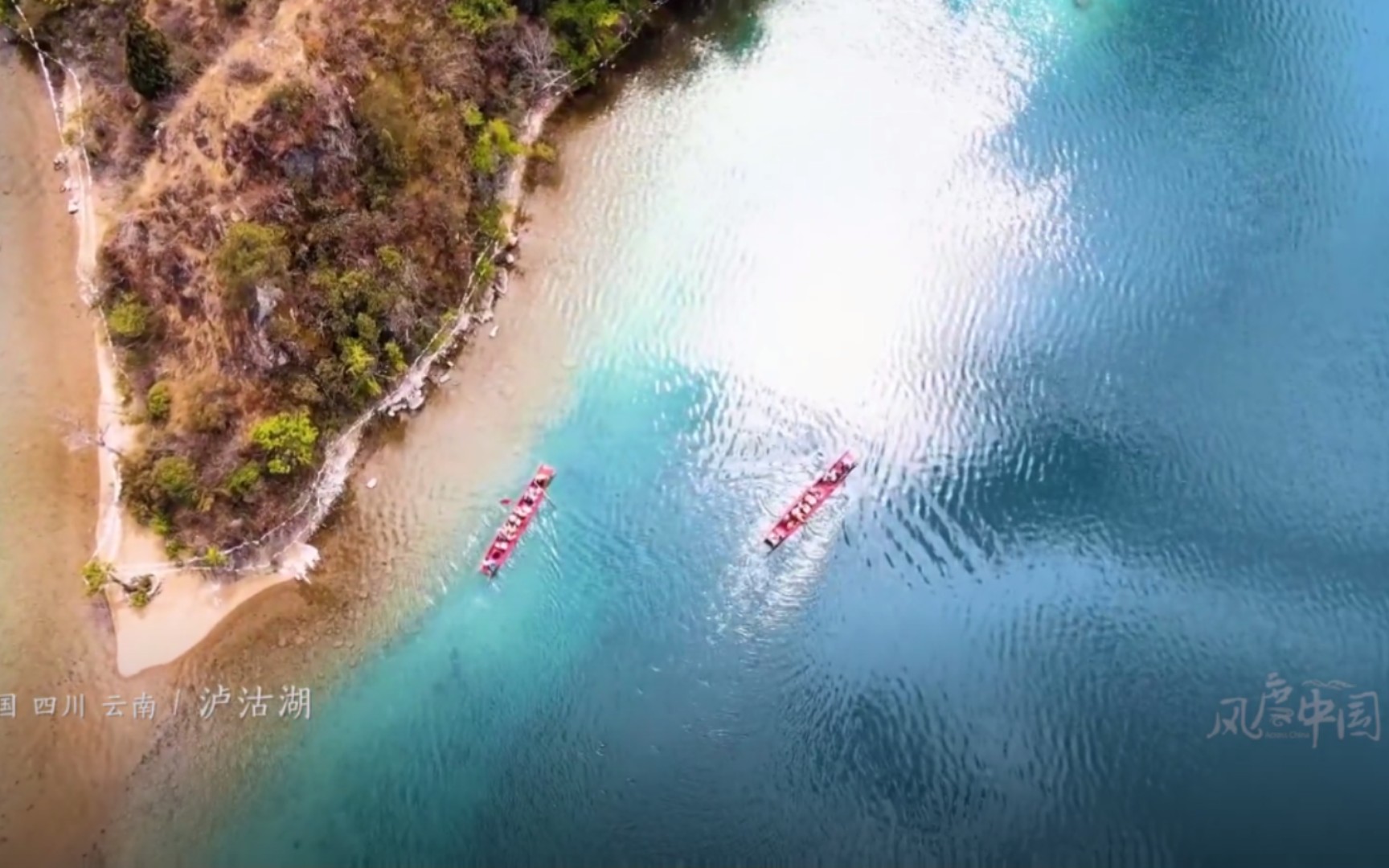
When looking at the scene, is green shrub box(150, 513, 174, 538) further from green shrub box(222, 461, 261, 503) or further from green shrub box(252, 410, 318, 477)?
green shrub box(252, 410, 318, 477)

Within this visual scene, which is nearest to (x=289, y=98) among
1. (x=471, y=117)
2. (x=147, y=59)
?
(x=147, y=59)


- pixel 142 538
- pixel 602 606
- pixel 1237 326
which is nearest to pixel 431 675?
pixel 602 606

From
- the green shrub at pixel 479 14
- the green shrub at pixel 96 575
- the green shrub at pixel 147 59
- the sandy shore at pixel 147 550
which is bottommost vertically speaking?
the green shrub at pixel 96 575

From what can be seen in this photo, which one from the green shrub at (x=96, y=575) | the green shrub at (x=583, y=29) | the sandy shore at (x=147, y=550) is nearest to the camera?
the green shrub at (x=96, y=575)

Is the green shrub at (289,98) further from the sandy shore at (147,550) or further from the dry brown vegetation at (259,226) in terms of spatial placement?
the sandy shore at (147,550)

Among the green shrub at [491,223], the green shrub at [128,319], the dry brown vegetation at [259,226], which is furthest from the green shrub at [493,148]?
the green shrub at [128,319]

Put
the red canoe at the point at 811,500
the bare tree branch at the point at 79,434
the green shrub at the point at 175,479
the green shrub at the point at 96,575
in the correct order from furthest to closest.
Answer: the red canoe at the point at 811,500 < the bare tree branch at the point at 79,434 < the green shrub at the point at 175,479 < the green shrub at the point at 96,575

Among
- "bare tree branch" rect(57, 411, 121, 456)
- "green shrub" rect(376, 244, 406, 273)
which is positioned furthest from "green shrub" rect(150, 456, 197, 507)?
"green shrub" rect(376, 244, 406, 273)
